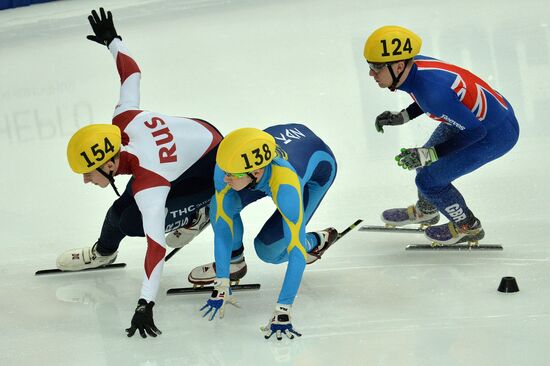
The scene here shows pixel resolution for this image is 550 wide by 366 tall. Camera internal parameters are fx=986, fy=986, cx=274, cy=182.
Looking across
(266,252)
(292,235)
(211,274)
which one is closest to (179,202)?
(211,274)

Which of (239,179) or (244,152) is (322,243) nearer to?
(239,179)

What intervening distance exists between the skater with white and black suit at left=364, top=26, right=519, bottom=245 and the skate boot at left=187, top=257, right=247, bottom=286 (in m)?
1.02

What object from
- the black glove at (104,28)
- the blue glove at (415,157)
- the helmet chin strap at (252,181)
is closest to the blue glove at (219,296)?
the helmet chin strap at (252,181)

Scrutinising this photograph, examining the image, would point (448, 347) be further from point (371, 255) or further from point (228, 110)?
point (228, 110)

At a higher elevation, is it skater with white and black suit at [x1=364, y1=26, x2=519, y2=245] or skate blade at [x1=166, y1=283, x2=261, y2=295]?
skater with white and black suit at [x1=364, y1=26, x2=519, y2=245]

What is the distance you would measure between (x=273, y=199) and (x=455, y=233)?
133 centimetres

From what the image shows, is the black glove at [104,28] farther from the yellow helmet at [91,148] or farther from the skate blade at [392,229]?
the skate blade at [392,229]

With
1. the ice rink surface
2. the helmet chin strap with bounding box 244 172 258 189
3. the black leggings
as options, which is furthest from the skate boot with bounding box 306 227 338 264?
the helmet chin strap with bounding box 244 172 258 189

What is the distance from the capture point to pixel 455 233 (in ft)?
17.8

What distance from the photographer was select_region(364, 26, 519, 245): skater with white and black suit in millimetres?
A: 5055

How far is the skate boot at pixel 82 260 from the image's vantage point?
5555 mm

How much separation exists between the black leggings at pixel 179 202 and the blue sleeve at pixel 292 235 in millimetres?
781

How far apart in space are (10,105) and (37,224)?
10.3 feet

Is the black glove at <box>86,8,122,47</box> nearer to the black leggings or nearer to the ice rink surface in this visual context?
the black leggings
